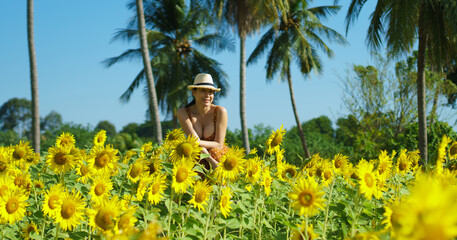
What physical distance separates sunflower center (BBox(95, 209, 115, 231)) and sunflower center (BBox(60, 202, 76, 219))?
491 millimetres

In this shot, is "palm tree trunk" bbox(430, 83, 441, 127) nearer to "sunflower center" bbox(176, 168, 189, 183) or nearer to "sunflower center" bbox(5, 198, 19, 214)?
"sunflower center" bbox(176, 168, 189, 183)

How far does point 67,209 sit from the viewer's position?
1905mm

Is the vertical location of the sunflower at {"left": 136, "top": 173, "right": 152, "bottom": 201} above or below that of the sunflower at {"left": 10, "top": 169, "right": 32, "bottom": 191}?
below

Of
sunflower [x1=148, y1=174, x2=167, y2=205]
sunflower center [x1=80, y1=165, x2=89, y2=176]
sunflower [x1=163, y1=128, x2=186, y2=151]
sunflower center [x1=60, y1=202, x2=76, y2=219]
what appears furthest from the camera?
sunflower center [x1=80, y1=165, x2=89, y2=176]

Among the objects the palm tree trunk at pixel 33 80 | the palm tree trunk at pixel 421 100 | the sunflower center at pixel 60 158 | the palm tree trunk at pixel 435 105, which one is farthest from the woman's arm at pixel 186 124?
the palm tree trunk at pixel 435 105

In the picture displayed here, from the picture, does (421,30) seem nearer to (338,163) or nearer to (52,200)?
(338,163)

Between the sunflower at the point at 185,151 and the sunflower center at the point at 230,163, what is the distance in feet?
0.53

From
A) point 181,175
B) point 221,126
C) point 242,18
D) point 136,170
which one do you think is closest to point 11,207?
point 136,170

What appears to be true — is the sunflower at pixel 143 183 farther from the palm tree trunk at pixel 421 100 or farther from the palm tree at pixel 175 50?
the palm tree at pixel 175 50

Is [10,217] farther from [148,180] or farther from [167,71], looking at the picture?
[167,71]

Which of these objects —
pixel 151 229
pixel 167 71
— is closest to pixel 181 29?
pixel 167 71

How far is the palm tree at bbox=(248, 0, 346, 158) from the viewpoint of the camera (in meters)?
19.9

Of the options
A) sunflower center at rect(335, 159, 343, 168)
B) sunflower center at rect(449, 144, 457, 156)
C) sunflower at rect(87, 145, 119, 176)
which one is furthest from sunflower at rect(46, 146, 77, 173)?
sunflower center at rect(449, 144, 457, 156)

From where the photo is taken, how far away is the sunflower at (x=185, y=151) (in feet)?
7.29
